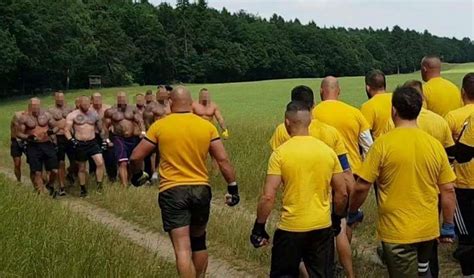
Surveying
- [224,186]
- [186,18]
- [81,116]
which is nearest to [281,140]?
[224,186]

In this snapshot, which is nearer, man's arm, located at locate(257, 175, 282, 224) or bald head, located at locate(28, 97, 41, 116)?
man's arm, located at locate(257, 175, 282, 224)

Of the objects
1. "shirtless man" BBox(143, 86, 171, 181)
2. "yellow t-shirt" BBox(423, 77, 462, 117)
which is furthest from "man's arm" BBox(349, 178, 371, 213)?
"shirtless man" BBox(143, 86, 171, 181)

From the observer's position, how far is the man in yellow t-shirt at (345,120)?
6.16 metres

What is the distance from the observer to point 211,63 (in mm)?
90375

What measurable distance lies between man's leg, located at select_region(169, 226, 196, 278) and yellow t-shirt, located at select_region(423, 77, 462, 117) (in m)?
3.46

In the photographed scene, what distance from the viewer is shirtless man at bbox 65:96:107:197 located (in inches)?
510

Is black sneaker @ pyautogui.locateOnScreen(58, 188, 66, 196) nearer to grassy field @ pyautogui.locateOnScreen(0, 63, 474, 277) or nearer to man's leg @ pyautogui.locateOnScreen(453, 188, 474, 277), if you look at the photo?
grassy field @ pyautogui.locateOnScreen(0, 63, 474, 277)

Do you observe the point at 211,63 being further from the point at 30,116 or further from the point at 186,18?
the point at 30,116

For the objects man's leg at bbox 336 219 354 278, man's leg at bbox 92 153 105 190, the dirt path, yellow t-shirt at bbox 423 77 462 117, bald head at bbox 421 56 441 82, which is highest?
bald head at bbox 421 56 441 82

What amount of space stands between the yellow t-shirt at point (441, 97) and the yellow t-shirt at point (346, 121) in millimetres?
1653

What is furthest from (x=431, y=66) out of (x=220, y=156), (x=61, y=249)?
(x=61, y=249)

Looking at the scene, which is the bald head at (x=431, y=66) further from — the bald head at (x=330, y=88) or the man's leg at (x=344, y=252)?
the man's leg at (x=344, y=252)

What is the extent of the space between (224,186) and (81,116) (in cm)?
334

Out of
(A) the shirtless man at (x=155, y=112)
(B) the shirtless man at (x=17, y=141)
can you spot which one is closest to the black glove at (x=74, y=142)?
(B) the shirtless man at (x=17, y=141)
